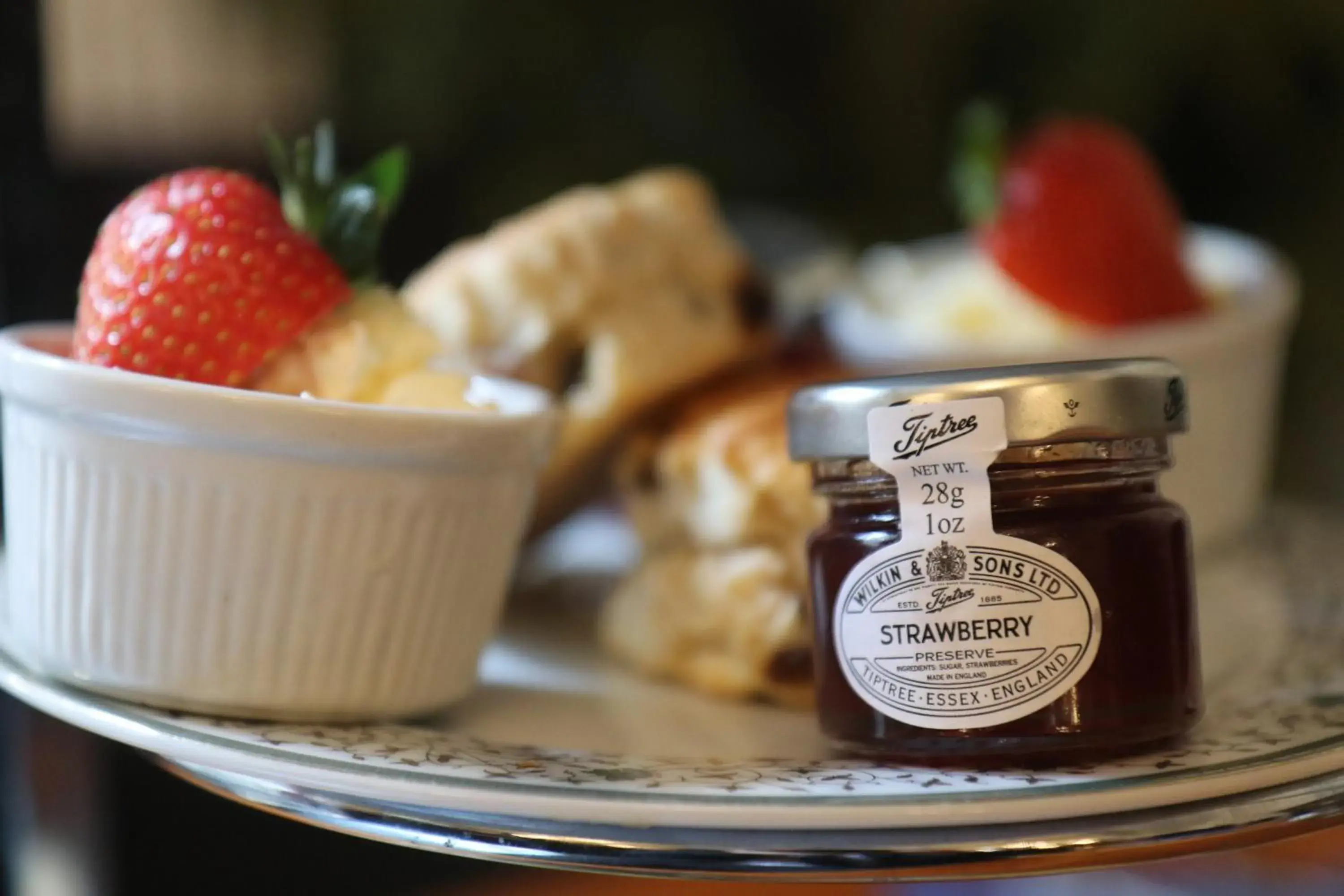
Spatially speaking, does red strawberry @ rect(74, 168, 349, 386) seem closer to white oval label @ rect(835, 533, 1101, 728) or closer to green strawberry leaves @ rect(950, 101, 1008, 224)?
white oval label @ rect(835, 533, 1101, 728)

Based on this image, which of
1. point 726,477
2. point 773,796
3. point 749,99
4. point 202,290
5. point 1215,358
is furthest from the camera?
point 749,99

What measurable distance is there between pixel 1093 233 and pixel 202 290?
2.34ft

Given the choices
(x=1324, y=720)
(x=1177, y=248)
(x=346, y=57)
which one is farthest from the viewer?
(x=346, y=57)

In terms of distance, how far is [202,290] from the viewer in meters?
0.74

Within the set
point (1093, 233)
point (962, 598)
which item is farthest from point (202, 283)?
point (1093, 233)

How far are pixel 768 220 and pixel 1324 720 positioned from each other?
116cm

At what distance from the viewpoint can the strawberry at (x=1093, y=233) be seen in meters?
1.09

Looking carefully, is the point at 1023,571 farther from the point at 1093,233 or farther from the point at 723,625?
the point at 1093,233

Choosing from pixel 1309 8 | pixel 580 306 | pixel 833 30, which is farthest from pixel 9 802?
pixel 1309 8

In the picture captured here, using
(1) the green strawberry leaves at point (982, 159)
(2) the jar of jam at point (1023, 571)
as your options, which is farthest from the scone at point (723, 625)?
(1) the green strawberry leaves at point (982, 159)

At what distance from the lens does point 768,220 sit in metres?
1.76

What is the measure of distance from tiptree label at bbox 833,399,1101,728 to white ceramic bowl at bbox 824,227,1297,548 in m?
0.35

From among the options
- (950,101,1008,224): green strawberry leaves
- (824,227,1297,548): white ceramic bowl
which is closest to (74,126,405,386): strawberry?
(824,227,1297,548): white ceramic bowl

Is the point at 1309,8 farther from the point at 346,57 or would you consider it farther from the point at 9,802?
the point at 9,802
